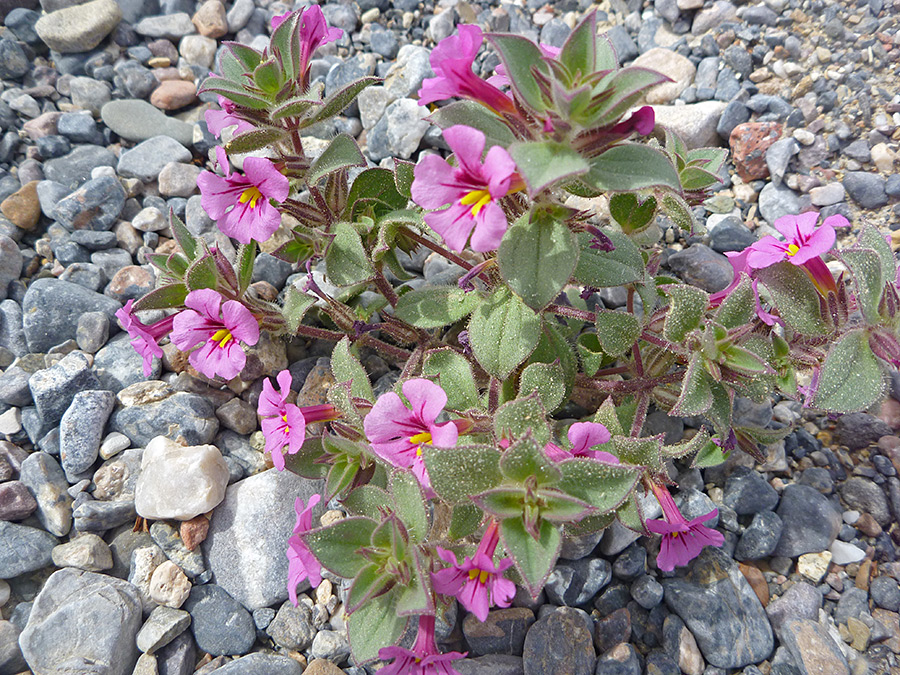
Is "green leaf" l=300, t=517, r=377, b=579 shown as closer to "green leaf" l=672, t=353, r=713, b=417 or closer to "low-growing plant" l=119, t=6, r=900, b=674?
"low-growing plant" l=119, t=6, r=900, b=674

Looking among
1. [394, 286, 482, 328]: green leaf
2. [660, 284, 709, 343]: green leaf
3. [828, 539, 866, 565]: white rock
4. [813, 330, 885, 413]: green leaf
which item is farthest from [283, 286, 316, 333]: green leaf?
[828, 539, 866, 565]: white rock

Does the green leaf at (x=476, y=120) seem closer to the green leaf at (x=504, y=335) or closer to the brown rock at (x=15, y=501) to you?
the green leaf at (x=504, y=335)

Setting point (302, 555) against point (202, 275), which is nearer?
point (302, 555)

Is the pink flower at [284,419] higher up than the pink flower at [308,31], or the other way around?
the pink flower at [308,31]

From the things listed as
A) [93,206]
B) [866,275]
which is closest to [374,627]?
[866,275]

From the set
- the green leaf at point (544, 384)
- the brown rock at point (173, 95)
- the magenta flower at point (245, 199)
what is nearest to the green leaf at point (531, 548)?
the green leaf at point (544, 384)

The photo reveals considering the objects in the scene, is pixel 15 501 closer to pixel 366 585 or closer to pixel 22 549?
pixel 22 549
